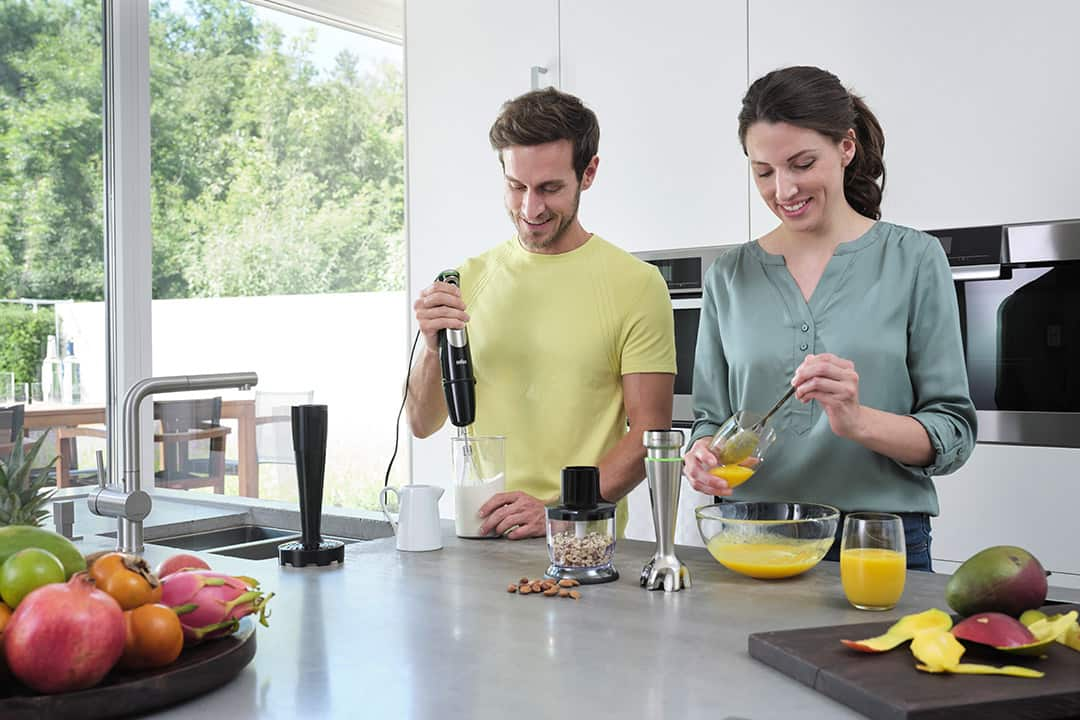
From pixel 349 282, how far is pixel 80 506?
9.49 feet

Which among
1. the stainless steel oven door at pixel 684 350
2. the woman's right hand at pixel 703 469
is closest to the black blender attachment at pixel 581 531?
the woman's right hand at pixel 703 469

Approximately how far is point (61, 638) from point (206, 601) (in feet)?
0.60

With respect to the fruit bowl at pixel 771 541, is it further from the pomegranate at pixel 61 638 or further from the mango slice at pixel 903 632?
the pomegranate at pixel 61 638

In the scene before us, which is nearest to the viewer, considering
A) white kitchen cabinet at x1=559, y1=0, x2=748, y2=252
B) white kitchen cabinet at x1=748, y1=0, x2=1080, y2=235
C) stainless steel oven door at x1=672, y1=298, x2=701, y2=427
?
white kitchen cabinet at x1=748, y1=0, x2=1080, y2=235

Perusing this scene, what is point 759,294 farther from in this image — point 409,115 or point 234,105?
point 234,105

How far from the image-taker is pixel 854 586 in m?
1.33

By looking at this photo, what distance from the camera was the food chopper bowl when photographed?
1523 millimetres

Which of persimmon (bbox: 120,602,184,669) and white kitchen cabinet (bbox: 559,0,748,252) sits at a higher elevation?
white kitchen cabinet (bbox: 559,0,748,252)

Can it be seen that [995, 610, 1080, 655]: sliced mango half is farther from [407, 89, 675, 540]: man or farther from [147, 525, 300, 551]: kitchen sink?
[147, 525, 300, 551]: kitchen sink

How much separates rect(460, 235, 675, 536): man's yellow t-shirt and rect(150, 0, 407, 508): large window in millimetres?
857

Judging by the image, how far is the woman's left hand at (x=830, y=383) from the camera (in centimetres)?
147

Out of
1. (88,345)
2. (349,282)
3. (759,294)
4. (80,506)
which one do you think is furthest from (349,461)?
(759,294)

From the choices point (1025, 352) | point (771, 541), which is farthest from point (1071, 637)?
point (1025, 352)

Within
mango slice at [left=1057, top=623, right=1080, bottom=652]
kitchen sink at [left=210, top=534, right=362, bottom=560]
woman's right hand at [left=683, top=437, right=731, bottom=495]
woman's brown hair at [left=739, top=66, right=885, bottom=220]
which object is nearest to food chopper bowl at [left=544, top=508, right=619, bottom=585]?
woman's right hand at [left=683, top=437, right=731, bottom=495]
